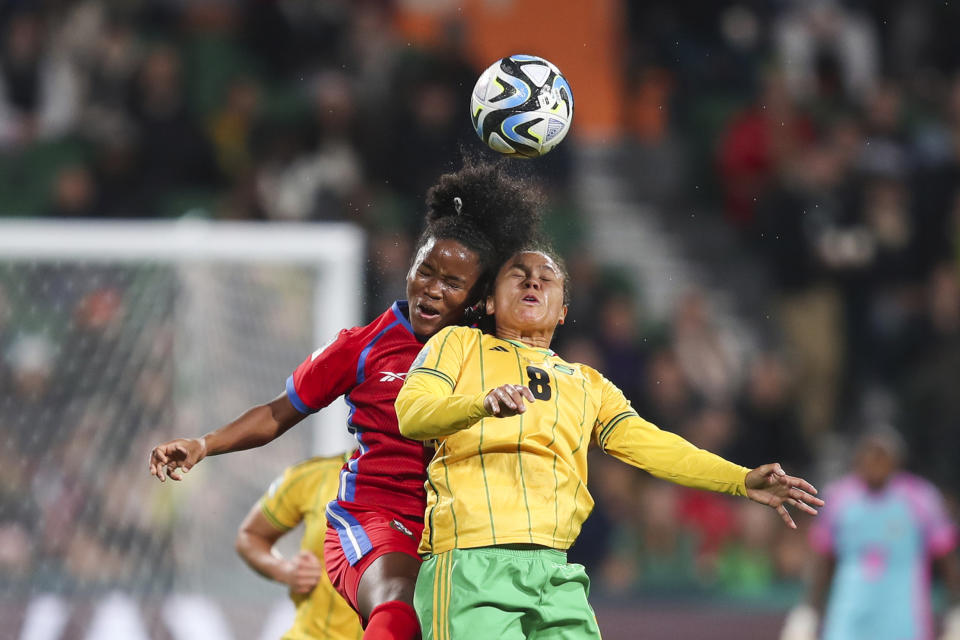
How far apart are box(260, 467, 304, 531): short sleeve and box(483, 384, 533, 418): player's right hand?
1.53 meters

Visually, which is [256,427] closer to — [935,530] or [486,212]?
[486,212]

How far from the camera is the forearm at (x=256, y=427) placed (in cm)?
391

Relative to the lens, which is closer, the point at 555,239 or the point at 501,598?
the point at 501,598

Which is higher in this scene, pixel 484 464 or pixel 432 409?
pixel 432 409

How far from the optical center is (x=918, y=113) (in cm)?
1148

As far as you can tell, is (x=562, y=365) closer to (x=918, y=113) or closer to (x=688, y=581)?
(x=688, y=581)

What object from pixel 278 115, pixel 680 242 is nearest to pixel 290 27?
pixel 278 115

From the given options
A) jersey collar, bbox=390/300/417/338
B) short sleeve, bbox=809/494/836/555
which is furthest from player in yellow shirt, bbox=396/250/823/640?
short sleeve, bbox=809/494/836/555

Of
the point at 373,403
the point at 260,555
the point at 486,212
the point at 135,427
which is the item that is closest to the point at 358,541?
the point at 373,403

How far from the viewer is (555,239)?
9578 millimetres

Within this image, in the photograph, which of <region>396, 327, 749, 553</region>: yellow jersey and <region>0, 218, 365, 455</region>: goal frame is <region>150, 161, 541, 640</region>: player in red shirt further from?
<region>0, 218, 365, 455</region>: goal frame

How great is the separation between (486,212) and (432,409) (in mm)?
868

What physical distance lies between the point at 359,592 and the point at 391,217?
5653 mm

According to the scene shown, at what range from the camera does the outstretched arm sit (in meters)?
3.74
